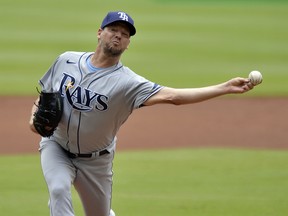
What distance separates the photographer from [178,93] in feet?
20.4

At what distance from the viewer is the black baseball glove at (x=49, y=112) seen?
6352 millimetres

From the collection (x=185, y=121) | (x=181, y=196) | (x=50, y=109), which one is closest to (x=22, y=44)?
(x=185, y=121)

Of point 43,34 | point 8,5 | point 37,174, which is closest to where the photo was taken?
point 37,174

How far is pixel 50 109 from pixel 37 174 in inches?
159

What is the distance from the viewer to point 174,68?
18.9 metres

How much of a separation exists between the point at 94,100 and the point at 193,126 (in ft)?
23.8

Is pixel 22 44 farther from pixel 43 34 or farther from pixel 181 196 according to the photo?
pixel 181 196

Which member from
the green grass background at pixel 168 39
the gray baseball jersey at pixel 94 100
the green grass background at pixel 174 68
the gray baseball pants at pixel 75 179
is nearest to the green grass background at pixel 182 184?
the green grass background at pixel 174 68

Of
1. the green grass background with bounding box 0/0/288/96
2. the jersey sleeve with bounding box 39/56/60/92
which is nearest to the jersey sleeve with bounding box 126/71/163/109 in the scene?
the jersey sleeve with bounding box 39/56/60/92

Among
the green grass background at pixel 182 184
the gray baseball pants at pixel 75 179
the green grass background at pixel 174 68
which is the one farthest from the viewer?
the green grass background at pixel 174 68

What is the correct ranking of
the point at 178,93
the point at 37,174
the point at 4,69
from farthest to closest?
the point at 4,69, the point at 37,174, the point at 178,93

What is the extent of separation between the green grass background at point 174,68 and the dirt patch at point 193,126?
61 centimetres

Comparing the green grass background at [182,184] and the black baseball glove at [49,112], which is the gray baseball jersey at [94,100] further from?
the green grass background at [182,184]

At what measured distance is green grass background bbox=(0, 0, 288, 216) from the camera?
8969mm
